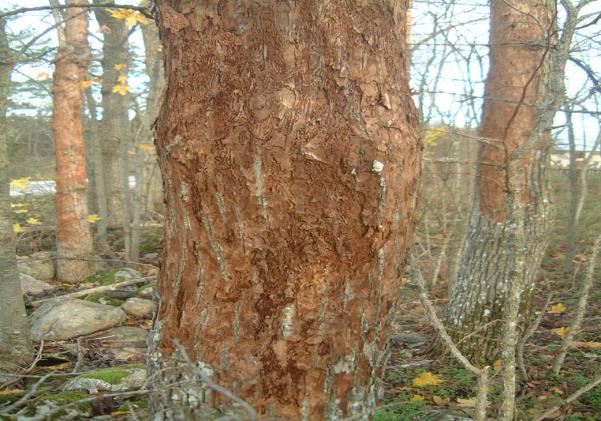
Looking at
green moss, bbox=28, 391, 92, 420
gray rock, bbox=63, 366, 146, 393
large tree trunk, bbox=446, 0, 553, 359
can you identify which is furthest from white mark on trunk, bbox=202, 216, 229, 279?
large tree trunk, bbox=446, 0, 553, 359

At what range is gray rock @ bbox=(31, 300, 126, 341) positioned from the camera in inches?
200

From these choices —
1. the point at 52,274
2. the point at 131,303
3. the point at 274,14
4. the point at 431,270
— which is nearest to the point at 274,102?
the point at 274,14

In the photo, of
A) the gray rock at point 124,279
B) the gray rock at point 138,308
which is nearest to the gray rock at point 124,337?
the gray rock at point 138,308

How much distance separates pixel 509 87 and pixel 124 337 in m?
4.12

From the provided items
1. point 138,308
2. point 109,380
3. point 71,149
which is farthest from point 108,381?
point 71,149

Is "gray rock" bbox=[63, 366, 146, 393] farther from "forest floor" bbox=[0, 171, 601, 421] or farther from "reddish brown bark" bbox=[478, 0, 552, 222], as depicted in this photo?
"reddish brown bark" bbox=[478, 0, 552, 222]

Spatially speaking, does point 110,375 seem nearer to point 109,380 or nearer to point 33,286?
point 109,380

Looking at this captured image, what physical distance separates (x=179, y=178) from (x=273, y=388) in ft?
2.60

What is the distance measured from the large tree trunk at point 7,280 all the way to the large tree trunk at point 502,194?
11.1 ft

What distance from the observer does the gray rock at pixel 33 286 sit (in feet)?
21.7

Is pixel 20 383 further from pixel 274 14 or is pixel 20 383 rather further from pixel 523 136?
pixel 523 136

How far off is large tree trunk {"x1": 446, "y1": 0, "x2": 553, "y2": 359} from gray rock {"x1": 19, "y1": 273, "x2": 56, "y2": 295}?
16.3 ft

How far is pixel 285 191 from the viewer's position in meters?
1.76

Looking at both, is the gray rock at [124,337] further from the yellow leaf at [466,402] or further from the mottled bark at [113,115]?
the mottled bark at [113,115]
